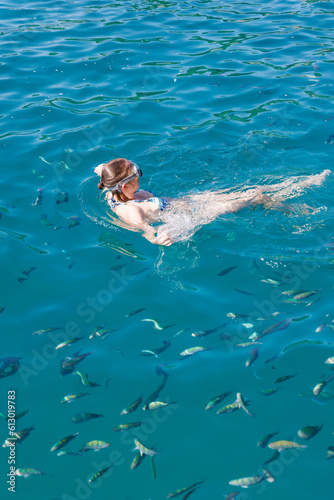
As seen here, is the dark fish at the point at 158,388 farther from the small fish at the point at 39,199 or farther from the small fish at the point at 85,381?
the small fish at the point at 39,199

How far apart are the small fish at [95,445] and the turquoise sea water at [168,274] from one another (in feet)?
0.25

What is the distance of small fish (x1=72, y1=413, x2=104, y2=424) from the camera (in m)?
4.77

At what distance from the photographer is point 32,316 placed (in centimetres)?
589

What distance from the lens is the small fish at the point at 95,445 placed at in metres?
4.52

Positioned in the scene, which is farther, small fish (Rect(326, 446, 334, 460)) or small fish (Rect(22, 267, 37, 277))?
small fish (Rect(22, 267, 37, 277))

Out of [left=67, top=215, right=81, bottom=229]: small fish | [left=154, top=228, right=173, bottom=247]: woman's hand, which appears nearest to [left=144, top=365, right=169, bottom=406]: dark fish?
[left=154, top=228, right=173, bottom=247]: woman's hand

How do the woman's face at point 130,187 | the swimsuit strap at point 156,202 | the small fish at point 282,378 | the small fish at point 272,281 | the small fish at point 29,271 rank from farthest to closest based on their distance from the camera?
the swimsuit strap at point 156,202 → the woman's face at point 130,187 → the small fish at point 29,271 → the small fish at point 272,281 → the small fish at point 282,378

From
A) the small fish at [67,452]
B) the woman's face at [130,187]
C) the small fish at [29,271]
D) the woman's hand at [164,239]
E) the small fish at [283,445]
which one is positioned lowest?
the small fish at [67,452]

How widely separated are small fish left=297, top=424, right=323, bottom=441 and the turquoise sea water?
44mm

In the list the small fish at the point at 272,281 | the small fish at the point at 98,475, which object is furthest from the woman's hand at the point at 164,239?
the small fish at the point at 98,475

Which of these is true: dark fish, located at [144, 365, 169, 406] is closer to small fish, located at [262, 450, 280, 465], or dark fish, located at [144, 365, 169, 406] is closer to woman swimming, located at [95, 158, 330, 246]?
small fish, located at [262, 450, 280, 465]

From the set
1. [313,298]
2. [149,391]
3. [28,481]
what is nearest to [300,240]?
[313,298]

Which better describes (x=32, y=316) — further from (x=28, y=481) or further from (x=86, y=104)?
(x=86, y=104)

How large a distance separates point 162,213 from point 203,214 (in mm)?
577
